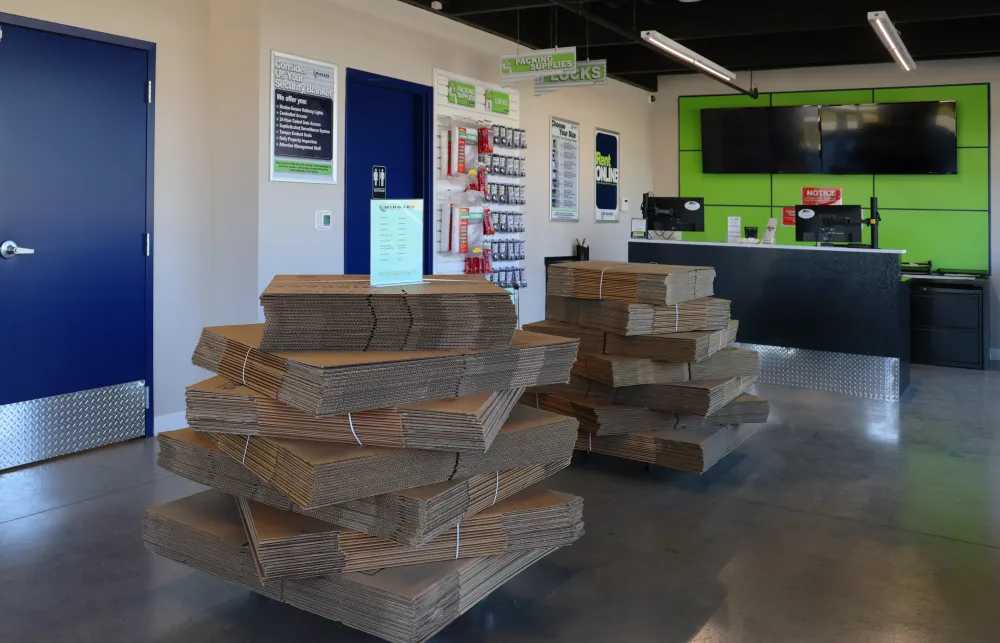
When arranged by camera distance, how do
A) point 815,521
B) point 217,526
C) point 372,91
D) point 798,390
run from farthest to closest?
point 798,390 → point 372,91 → point 815,521 → point 217,526

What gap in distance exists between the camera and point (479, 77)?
7.73m

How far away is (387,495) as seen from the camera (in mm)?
2611

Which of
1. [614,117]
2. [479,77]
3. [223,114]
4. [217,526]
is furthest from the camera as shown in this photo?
[614,117]

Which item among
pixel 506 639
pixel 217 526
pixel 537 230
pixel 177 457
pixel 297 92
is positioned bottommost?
pixel 506 639

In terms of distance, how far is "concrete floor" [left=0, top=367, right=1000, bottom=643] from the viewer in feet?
A: 9.48

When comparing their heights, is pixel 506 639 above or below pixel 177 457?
below

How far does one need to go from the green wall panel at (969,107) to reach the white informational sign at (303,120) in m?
7.01

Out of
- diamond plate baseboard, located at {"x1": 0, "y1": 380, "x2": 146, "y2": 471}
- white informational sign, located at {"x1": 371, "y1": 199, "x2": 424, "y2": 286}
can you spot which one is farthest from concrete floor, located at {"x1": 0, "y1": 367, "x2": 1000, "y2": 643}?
white informational sign, located at {"x1": 371, "y1": 199, "x2": 424, "y2": 286}

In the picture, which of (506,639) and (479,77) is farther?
(479,77)

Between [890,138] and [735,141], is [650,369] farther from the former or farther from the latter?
[735,141]

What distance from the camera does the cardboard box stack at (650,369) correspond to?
4.50m

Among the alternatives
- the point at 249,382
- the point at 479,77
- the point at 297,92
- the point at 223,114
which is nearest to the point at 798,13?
the point at 479,77

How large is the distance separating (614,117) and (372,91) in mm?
4519

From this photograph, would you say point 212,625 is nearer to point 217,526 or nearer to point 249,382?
point 217,526
